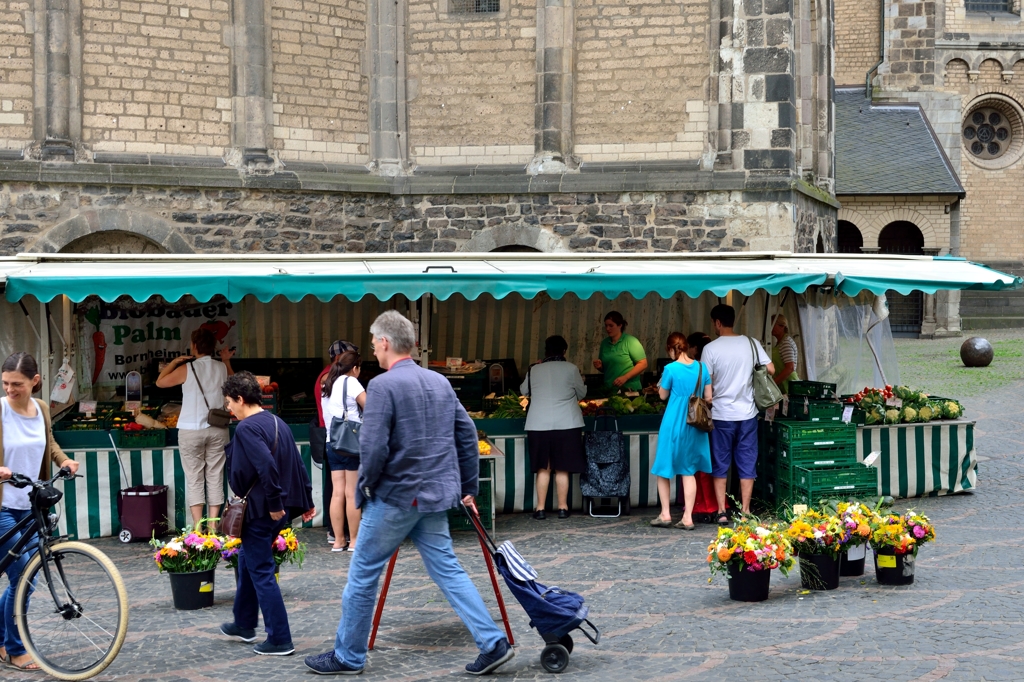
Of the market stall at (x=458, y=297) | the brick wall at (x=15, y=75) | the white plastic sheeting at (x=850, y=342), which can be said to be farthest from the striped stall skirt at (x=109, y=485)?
the brick wall at (x=15, y=75)

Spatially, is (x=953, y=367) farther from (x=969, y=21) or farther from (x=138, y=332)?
(x=138, y=332)

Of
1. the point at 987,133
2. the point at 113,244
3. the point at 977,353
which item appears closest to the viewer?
the point at 113,244

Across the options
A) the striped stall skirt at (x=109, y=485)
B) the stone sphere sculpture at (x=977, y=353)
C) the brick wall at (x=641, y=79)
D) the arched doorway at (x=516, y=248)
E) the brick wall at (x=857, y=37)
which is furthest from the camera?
the brick wall at (x=857, y=37)

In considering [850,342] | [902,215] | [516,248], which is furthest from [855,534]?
[902,215]

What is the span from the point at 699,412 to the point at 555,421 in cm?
118

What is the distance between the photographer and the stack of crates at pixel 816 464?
8.81 m

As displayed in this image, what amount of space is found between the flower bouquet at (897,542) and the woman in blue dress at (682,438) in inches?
82.6

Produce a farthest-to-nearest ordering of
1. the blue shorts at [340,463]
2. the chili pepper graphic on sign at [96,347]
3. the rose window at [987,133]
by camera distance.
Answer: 1. the rose window at [987,133]
2. the chili pepper graphic on sign at [96,347]
3. the blue shorts at [340,463]

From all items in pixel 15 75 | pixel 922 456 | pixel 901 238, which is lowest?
pixel 922 456

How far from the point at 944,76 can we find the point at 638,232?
2006 cm

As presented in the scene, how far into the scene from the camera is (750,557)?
6.46 metres

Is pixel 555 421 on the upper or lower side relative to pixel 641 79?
lower

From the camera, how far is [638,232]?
49.4 ft

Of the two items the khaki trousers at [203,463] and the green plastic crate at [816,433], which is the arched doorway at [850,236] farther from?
the khaki trousers at [203,463]
